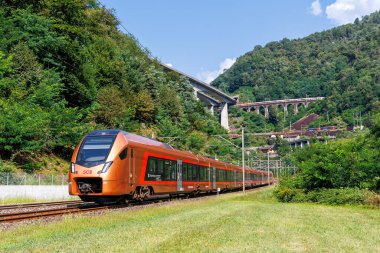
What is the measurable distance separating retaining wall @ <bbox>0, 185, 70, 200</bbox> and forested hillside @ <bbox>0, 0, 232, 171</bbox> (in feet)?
11.4

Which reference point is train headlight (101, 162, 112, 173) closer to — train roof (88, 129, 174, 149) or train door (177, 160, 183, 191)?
train roof (88, 129, 174, 149)

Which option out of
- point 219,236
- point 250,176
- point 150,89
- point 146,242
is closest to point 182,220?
point 219,236

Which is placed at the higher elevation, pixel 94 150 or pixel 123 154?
pixel 94 150

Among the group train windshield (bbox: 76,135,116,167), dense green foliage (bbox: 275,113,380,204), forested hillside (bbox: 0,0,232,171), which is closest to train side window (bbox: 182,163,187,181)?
dense green foliage (bbox: 275,113,380,204)

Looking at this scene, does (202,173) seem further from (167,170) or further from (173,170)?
(167,170)

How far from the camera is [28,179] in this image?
33562mm

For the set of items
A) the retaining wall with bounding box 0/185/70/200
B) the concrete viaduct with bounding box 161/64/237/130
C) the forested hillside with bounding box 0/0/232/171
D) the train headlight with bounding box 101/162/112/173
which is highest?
the concrete viaduct with bounding box 161/64/237/130

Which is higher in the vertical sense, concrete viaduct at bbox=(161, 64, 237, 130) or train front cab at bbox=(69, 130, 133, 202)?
concrete viaduct at bbox=(161, 64, 237, 130)

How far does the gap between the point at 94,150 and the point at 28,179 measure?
46.1ft

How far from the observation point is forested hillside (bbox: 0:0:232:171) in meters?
39.4

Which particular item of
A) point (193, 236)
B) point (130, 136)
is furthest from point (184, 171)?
point (193, 236)

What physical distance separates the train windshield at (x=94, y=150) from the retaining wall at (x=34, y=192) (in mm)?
11596

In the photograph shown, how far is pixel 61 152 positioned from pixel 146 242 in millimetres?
38503

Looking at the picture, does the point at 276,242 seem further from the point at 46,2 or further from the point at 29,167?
the point at 46,2
